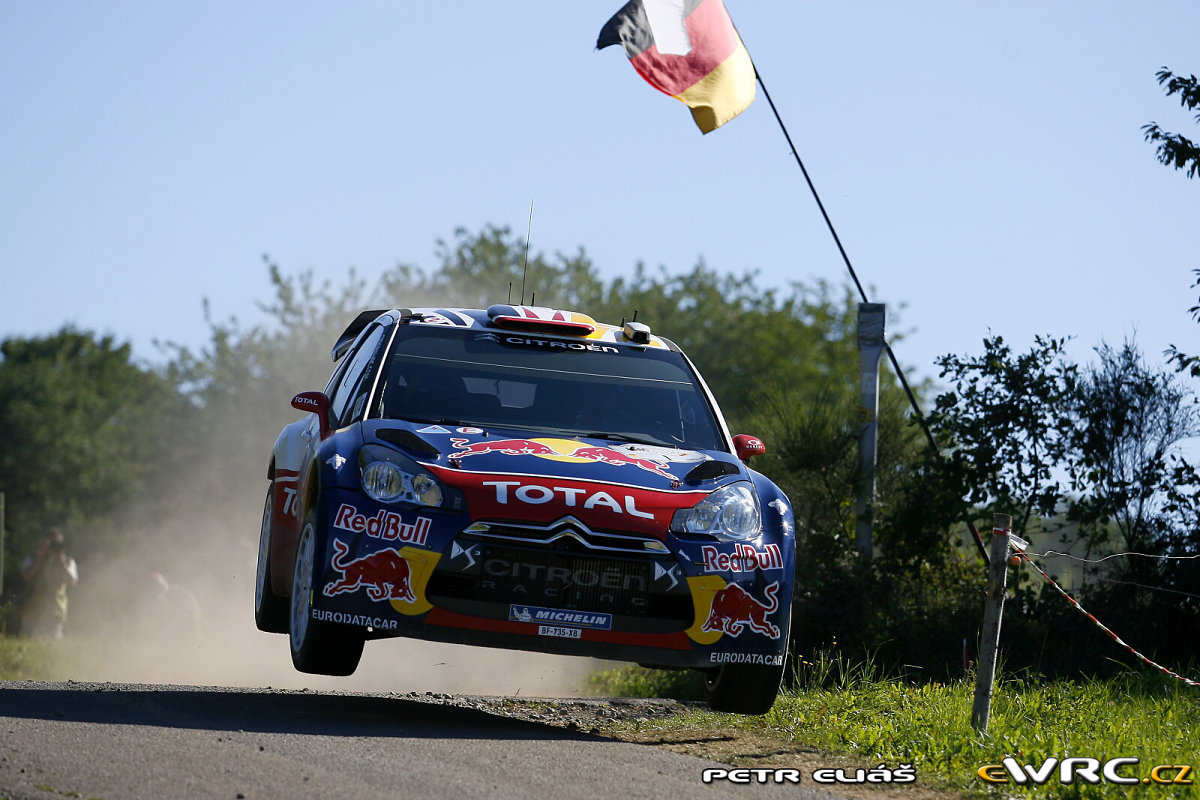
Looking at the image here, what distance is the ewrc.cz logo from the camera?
240 inches

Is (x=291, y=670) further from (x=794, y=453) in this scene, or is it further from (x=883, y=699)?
(x=883, y=699)

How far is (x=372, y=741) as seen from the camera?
6.36 metres

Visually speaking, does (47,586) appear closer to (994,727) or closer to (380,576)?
(380,576)

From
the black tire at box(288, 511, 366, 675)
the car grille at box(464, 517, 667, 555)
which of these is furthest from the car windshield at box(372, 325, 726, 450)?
the car grille at box(464, 517, 667, 555)

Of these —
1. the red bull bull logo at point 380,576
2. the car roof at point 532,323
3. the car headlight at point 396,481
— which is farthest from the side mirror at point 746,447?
the red bull bull logo at point 380,576

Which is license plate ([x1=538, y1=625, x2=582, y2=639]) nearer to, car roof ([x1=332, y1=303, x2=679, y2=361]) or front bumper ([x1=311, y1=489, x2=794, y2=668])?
front bumper ([x1=311, y1=489, x2=794, y2=668])

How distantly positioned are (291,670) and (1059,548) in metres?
7.51

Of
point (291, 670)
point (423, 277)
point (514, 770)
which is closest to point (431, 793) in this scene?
point (514, 770)

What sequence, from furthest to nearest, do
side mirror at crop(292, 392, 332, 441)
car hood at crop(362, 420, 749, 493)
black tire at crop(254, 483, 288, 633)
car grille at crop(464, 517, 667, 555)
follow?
1. black tire at crop(254, 483, 288, 633)
2. side mirror at crop(292, 392, 332, 441)
3. car hood at crop(362, 420, 749, 493)
4. car grille at crop(464, 517, 667, 555)

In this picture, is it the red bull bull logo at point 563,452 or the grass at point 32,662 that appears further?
the grass at point 32,662

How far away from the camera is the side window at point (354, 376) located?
7.86 metres

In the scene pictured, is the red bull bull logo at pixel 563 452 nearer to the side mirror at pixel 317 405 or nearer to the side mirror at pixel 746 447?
the side mirror at pixel 746 447

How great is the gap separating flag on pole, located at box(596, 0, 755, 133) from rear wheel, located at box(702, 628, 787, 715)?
7.39 m

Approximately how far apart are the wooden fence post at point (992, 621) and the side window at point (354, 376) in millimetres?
3146
